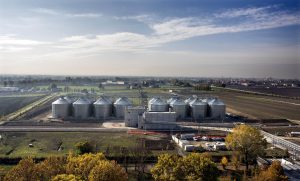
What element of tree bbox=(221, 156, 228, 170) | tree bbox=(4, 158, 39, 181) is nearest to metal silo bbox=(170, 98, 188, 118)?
tree bbox=(221, 156, 228, 170)

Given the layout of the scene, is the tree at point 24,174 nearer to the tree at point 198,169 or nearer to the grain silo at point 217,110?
the tree at point 198,169

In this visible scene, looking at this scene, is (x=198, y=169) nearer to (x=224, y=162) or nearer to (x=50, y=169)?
(x=224, y=162)

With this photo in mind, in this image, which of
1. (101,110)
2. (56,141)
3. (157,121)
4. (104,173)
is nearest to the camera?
(104,173)

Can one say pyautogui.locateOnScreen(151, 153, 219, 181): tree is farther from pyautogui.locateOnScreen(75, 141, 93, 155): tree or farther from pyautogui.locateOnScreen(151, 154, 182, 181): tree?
pyautogui.locateOnScreen(75, 141, 93, 155): tree

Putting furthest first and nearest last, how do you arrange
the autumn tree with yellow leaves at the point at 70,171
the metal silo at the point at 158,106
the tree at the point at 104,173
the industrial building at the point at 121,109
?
the metal silo at the point at 158,106 < the industrial building at the point at 121,109 < the autumn tree with yellow leaves at the point at 70,171 < the tree at the point at 104,173

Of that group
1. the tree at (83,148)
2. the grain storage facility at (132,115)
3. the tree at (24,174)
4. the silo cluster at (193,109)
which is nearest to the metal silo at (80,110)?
the grain storage facility at (132,115)

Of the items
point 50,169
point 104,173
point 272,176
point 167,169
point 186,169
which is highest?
point 104,173

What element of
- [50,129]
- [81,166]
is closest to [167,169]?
[81,166]

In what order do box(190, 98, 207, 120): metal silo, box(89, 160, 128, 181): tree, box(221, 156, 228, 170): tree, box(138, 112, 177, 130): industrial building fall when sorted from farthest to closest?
box(190, 98, 207, 120): metal silo < box(138, 112, 177, 130): industrial building < box(221, 156, 228, 170): tree < box(89, 160, 128, 181): tree

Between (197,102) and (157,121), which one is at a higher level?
(197,102)
